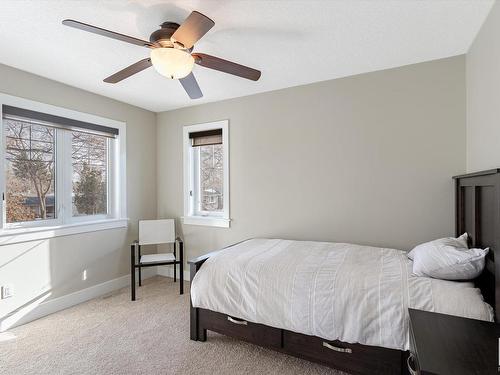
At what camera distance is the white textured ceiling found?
1.68 meters

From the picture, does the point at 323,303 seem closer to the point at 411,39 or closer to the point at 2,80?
the point at 411,39

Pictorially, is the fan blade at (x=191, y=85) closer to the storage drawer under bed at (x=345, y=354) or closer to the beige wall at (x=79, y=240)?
the beige wall at (x=79, y=240)

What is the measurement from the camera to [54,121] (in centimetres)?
282

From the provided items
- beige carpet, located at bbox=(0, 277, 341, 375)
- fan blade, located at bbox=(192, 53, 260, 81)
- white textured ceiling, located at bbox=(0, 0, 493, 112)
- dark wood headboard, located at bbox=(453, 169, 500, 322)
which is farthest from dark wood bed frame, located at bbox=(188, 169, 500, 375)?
fan blade, located at bbox=(192, 53, 260, 81)

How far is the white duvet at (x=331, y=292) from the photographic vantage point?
5.03 feet

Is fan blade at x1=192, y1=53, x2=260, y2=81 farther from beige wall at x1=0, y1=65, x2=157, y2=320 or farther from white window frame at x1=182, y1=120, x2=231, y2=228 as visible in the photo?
beige wall at x1=0, y1=65, x2=157, y2=320

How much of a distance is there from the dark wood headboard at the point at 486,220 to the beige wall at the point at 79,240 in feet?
12.1

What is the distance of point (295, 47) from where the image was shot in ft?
7.14

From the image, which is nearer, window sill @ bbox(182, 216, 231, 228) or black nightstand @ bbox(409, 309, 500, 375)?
black nightstand @ bbox(409, 309, 500, 375)

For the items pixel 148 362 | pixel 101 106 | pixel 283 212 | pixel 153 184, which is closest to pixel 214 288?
pixel 148 362

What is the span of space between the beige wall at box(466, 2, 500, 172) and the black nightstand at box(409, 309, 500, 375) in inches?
39.8

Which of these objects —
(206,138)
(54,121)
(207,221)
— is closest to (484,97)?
(206,138)

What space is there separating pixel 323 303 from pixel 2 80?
11.1ft

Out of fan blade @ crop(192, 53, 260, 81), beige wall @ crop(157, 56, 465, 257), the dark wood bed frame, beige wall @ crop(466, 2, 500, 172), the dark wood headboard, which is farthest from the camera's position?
beige wall @ crop(157, 56, 465, 257)
